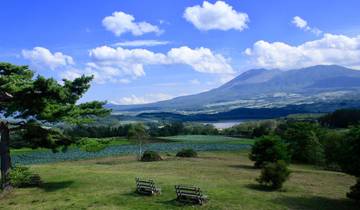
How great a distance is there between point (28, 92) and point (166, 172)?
15459mm

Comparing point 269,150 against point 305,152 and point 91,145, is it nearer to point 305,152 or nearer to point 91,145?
point 91,145

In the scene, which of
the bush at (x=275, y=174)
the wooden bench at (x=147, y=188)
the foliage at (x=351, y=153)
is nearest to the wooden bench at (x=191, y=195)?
the wooden bench at (x=147, y=188)

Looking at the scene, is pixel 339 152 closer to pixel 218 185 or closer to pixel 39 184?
pixel 218 185

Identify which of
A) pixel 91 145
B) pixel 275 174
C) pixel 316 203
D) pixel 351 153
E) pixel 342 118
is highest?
pixel 342 118

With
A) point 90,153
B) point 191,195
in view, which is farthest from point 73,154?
point 191,195

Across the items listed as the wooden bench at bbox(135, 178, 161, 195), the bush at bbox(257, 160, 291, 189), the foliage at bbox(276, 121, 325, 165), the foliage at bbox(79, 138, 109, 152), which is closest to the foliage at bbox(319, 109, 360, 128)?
the foliage at bbox(276, 121, 325, 165)

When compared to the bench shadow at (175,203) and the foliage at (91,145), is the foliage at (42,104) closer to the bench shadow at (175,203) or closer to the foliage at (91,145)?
the foliage at (91,145)

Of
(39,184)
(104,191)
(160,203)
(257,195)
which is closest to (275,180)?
(257,195)

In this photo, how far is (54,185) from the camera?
35500 millimetres

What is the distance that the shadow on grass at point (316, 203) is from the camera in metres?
27.4

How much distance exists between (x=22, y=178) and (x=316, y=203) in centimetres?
2015

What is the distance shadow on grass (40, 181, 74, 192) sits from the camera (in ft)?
112

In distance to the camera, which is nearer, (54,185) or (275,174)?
(275,174)

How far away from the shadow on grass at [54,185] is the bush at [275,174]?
14.9 metres
